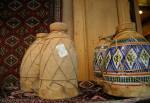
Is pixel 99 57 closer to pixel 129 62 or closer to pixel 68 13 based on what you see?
pixel 129 62

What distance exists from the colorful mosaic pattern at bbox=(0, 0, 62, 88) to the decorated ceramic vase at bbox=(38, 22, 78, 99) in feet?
1.48

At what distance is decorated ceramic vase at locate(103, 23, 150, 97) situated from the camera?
1.88 feet

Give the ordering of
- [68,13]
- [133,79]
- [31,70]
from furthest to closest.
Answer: [68,13], [31,70], [133,79]

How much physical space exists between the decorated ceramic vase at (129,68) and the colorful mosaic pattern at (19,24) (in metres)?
0.58

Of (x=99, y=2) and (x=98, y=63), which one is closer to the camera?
(x=98, y=63)

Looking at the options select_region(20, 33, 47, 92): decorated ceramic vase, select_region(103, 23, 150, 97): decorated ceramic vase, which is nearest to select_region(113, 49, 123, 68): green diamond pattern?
select_region(103, 23, 150, 97): decorated ceramic vase

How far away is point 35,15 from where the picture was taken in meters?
1.11

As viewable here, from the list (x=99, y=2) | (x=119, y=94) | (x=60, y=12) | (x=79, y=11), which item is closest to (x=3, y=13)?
(x=60, y=12)

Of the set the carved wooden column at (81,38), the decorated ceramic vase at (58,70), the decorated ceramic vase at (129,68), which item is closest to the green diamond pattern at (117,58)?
the decorated ceramic vase at (129,68)

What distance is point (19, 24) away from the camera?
109 centimetres

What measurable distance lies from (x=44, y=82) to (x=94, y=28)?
627mm

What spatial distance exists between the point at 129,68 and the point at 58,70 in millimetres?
232

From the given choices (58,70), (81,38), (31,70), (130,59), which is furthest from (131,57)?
(81,38)

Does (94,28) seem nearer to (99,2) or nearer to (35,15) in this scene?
(99,2)
